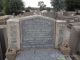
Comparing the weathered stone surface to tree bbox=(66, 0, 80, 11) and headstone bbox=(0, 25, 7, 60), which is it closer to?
headstone bbox=(0, 25, 7, 60)

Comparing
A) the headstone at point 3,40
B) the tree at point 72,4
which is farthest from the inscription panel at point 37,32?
the tree at point 72,4

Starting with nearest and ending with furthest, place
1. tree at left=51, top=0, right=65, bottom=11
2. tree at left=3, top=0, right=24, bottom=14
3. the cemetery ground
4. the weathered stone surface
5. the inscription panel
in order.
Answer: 1. the weathered stone surface
2. the cemetery ground
3. the inscription panel
4. tree at left=3, top=0, right=24, bottom=14
5. tree at left=51, top=0, right=65, bottom=11

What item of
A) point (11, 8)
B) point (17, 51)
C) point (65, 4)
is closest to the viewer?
point (17, 51)

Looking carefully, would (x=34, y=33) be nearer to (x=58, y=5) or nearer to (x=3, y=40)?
(x=3, y=40)

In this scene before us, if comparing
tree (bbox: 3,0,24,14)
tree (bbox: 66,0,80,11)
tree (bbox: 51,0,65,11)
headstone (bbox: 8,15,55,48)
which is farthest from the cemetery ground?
tree (bbox: 51,0,65,11)

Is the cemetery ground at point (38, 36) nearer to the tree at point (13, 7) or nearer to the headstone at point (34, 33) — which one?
the headstone at point (34, 33)

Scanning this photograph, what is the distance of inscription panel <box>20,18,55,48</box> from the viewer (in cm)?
619

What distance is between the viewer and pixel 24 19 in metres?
6.16

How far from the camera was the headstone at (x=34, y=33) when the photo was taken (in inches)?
242

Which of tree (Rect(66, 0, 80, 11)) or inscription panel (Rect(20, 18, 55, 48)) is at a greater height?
tree (Rect(66, 0, 80, 11))

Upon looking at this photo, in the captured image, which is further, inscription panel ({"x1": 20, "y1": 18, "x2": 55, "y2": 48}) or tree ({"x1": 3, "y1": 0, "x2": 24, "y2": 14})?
tree ({"x1": 3, "y1": 0, "x2": 24, "y2": 14})

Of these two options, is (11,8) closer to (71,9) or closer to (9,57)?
(71,9)

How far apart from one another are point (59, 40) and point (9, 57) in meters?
1.87

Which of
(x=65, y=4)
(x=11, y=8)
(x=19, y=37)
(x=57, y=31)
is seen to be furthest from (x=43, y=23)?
(x=65, y=4)
